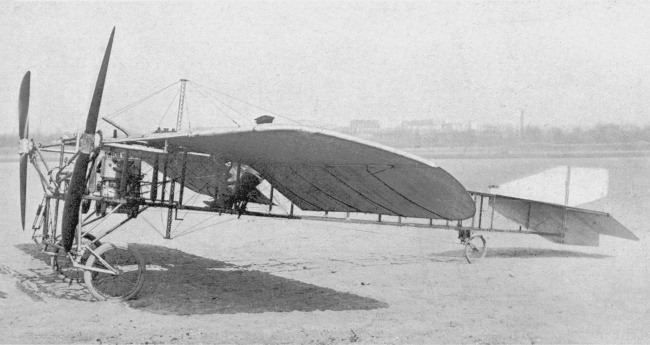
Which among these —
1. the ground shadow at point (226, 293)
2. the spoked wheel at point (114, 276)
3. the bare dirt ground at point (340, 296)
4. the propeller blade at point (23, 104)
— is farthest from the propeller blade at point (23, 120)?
the spoked wheel at point (114, 276)

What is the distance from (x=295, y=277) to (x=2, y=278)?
534cm

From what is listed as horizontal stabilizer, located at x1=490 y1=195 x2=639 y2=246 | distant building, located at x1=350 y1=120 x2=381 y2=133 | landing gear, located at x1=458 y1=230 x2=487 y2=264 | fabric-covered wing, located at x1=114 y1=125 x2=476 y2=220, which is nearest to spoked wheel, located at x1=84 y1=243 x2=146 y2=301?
fabric-covered wing, located at x1=114 y1=125 x2=476 y2=220

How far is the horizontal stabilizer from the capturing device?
1328cm

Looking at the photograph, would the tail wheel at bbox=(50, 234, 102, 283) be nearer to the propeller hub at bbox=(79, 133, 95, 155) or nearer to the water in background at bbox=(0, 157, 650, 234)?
the propeller hub at bbox=(79, 133, 95, 155)

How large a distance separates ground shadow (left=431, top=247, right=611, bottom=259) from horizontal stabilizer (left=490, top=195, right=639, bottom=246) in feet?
1.25

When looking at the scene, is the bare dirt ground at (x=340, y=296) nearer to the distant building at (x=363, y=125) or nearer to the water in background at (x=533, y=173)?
the water in background at (x=533, y=173)

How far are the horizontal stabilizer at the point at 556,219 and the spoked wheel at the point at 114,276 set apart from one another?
923cm

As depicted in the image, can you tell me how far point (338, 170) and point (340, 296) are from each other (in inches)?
94.8

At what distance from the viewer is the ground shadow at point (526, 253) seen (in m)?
13.4

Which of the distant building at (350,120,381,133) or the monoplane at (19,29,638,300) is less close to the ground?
the distant building at (350,120,381,133)

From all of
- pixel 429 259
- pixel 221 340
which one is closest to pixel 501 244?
pixel 429 259

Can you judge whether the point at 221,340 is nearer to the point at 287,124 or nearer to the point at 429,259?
the point at 287,124

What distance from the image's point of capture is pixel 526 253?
45.6ft

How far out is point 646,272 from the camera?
1105 cm
